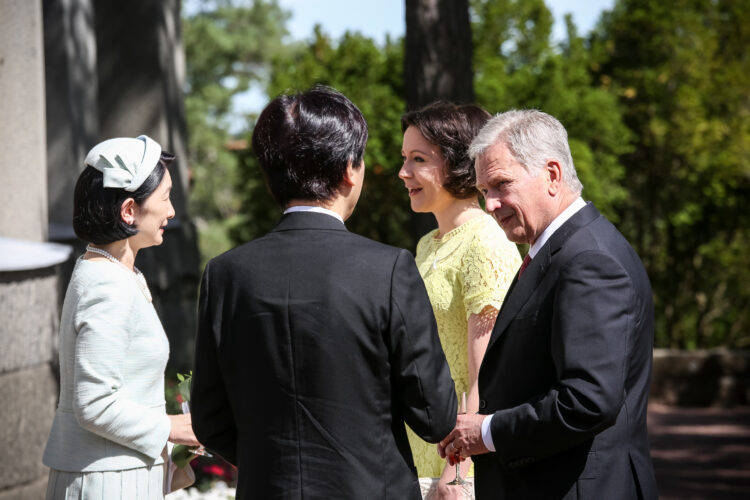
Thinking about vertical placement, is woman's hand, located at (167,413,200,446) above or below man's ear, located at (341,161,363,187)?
below

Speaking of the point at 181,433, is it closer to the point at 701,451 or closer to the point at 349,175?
the point at 349,175

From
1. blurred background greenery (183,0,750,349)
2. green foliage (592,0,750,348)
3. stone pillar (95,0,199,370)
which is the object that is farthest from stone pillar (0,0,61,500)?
green foliage (592,0,750,348)

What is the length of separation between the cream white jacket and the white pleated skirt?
2 centimetres

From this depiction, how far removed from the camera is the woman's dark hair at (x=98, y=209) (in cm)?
273

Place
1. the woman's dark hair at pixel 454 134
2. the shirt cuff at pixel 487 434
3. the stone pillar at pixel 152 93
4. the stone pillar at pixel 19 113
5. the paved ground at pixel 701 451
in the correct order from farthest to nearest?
the paved ground at pixel 701 451 < the stone pillar at pixel 152 93 < the stone pillar at pixel 19 113 < the woman's dark hair at pixel 454 134 < the shirt cuff at pixel 487 434

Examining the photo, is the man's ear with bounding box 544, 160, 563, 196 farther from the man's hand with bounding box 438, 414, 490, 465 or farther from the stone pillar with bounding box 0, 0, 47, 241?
the stone pillar with bounding box 0, 0, 47, 241

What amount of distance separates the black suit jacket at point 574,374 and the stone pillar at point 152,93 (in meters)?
5.91

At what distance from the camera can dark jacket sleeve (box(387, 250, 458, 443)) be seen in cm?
213

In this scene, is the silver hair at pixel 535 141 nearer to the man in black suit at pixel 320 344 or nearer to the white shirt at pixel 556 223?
the white shirt at pixel 556 223

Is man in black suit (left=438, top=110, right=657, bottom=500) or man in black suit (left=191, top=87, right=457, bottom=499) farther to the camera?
man in black suit (left=438, top=110, right=657, bottom=500)

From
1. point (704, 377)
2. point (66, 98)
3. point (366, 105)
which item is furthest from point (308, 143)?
point (704, 377)

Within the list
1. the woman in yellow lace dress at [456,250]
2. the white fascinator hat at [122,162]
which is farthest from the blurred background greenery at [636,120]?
the white fascinator hat at [122,162]

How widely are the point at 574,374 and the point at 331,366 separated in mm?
667

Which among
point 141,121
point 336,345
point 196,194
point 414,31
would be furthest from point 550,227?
point 196,194
